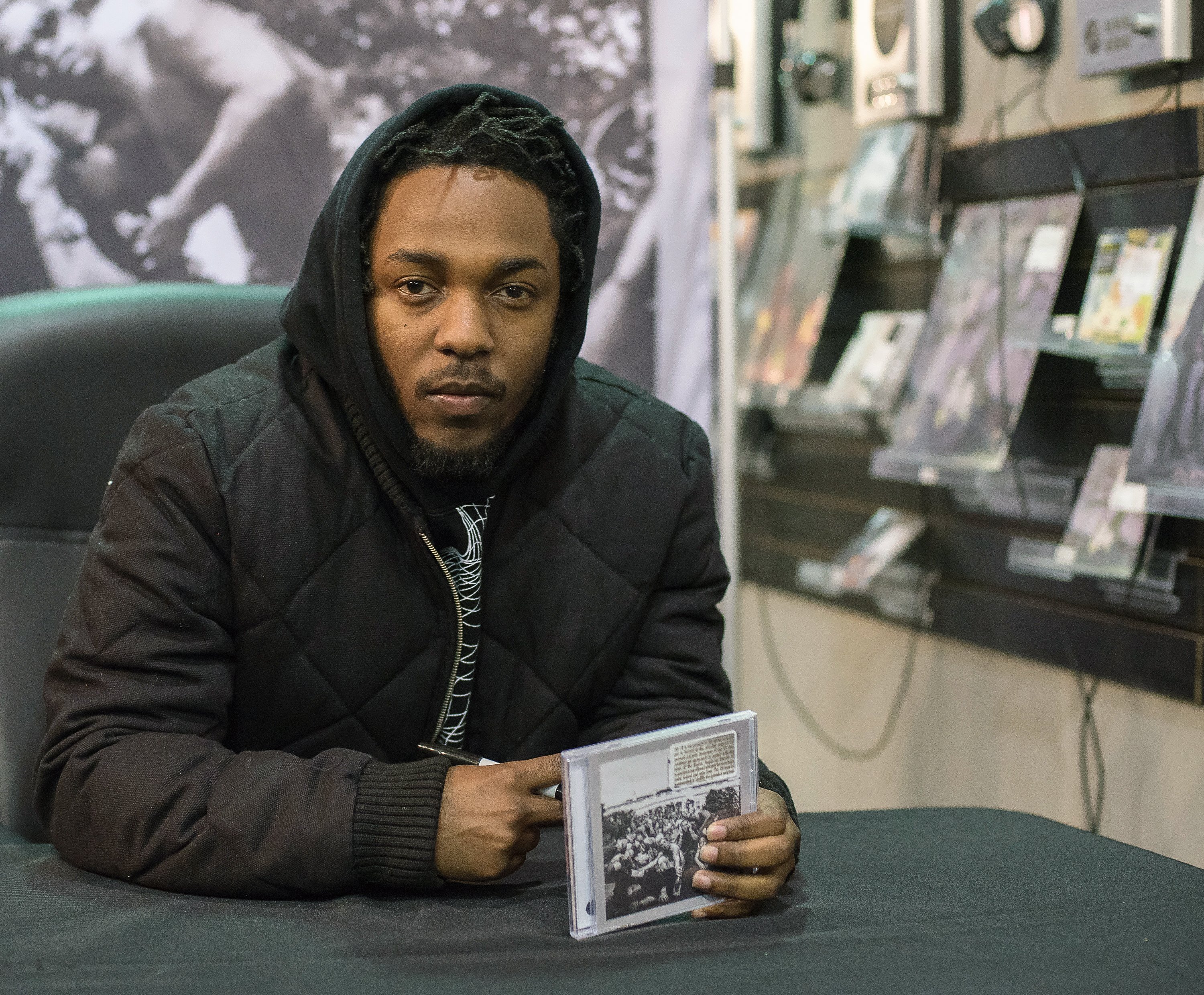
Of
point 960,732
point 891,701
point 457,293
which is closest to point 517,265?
point 457,293

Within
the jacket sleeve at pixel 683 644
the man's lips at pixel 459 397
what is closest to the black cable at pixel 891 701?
the jacket sleeve at pixel 683 644

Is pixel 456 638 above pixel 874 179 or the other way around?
the other way around

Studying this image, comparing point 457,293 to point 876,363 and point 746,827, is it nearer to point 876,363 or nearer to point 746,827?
point 746,827

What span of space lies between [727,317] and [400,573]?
1064 mm

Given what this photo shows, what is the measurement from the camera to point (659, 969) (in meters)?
0.81

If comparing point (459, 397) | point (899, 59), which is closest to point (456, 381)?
point (459, 397)

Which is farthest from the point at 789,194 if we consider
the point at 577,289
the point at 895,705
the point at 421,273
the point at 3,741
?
the point at 3,741

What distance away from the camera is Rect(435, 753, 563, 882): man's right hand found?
0.97 metres

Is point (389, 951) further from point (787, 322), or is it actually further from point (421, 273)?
point (787, 322)

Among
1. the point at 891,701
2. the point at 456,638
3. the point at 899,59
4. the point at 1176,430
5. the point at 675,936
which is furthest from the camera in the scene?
the point at 891,701

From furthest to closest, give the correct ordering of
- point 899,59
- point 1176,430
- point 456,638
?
point 899,59, point 1176,430, point 456,638

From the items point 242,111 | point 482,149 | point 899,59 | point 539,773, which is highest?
point 899,59

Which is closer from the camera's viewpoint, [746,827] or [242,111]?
[746,827]

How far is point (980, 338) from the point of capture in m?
2.15
